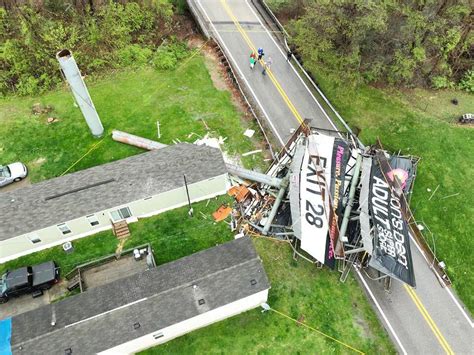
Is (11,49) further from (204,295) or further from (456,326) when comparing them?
(456,326)

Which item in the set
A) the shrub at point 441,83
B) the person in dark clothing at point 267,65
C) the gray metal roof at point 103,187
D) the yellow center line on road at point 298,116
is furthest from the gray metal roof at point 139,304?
the shrub at point 441,83

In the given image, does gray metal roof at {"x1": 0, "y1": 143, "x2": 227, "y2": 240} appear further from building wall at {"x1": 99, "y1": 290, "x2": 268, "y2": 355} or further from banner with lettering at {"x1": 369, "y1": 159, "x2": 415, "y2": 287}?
banner with lettering at {"x1": 369, "y1": 159, "x2": 415, "y2": 287}

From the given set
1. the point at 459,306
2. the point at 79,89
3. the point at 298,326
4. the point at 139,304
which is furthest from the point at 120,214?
the point at 459,306

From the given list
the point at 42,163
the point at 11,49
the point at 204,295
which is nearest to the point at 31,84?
the point at 11,49

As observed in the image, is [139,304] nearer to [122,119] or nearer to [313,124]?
[122,119]

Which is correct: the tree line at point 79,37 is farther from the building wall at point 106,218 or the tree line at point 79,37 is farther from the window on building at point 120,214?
the window on building at point 120,214

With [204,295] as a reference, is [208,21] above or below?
above

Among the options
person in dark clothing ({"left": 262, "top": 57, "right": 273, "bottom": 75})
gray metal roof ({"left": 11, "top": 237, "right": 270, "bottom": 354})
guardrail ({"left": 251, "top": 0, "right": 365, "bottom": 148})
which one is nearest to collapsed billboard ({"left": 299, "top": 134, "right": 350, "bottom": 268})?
guardrail ({"left": 251, "top": 0, "right": 365, "bottom": 148})
